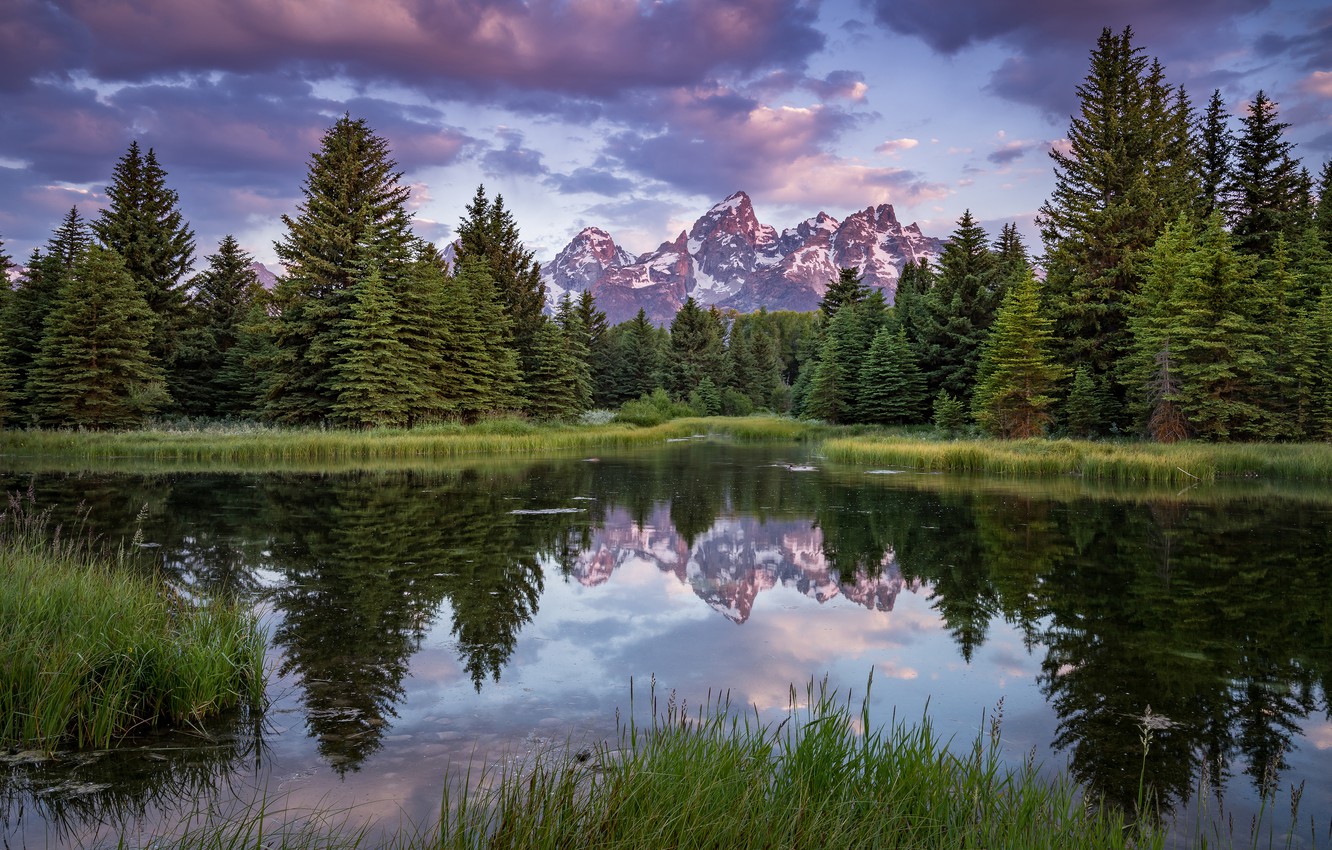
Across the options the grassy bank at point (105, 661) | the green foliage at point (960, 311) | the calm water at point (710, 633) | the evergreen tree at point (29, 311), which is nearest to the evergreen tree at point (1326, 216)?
the green foliage at point (960, 311)

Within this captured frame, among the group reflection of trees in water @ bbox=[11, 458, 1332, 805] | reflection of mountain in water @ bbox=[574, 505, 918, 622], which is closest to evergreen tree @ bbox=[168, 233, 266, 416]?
reflection of trees in water @ bbox=[11, 458, 1332, 805]

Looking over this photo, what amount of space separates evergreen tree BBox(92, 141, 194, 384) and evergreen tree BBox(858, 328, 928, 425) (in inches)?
1397

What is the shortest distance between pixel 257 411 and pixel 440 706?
35267mm

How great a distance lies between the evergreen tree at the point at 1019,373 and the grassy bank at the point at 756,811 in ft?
91.3

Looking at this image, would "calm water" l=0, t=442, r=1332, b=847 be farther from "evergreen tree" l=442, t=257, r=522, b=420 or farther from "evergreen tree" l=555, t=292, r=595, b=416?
"evergreen tree" l=555, t=292, r=595, b=416

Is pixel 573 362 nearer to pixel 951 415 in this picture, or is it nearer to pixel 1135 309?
pixel 951 415

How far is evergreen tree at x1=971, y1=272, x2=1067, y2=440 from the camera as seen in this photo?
28422 mm

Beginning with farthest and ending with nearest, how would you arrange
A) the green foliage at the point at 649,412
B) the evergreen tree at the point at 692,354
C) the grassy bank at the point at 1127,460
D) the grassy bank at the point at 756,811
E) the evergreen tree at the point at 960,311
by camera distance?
1. the evergreen tree at the point at 692,354
2. the green foliage at the point at 649,412
3. the evergreen tree at the point at 960,311
4. the grassy bank at the point at 1127,460
5. the grassy bank at the point at 756,811

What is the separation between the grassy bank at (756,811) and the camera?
2754mm

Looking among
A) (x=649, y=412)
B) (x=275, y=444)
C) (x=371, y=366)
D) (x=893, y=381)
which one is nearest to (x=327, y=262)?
(x=371, y=366)

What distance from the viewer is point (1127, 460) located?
20.7 meters

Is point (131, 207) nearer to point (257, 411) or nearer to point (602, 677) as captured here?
point (257, 411)

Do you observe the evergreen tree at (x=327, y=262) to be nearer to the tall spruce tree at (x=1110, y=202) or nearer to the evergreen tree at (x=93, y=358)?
the evergreen tree at (x=93, y=358)

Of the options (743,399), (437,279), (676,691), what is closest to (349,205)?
(437,279)
